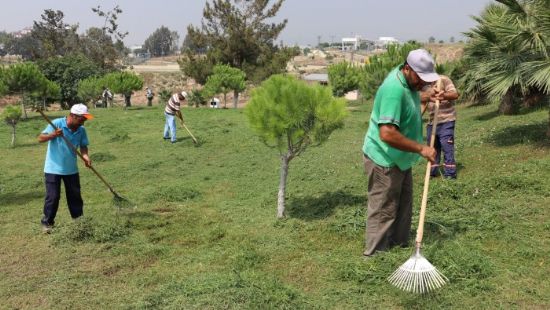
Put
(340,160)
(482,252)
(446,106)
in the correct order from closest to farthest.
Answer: (482,252) < (446,106) < (340,160)

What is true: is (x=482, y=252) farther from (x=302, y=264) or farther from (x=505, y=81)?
(x=505, y=81)

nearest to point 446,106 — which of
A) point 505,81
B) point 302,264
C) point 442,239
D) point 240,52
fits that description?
point 505,81

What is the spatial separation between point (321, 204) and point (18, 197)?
→ 5.08 m

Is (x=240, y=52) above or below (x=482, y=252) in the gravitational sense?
above

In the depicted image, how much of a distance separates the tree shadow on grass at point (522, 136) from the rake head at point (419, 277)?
17.4ft

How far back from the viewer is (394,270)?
12.0ft

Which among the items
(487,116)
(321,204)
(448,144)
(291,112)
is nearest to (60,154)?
(291,112)

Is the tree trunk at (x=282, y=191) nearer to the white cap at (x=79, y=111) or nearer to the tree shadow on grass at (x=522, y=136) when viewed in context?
the white cap at (x=79, y=111)

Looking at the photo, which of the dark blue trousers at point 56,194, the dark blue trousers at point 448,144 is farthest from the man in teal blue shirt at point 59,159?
the dark blue trousers at point 448,144

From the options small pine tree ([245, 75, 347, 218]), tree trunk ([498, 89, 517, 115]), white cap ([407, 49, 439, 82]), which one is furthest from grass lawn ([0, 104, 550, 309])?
tree trunk ([498, 89, 517, 115])

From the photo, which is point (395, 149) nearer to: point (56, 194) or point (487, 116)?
point (56, 194)

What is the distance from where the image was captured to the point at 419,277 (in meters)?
3.28

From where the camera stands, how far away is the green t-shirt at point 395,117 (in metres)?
3.53

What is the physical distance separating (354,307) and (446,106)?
3901 millimetres
